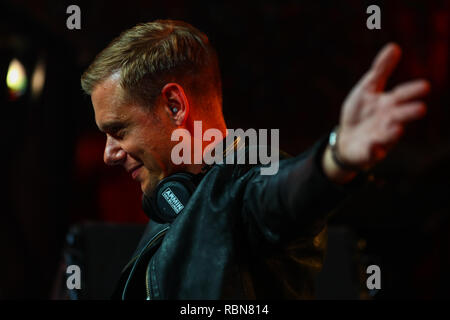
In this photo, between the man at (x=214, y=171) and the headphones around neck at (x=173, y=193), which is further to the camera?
the headphones around neck at (x=173, y=193)

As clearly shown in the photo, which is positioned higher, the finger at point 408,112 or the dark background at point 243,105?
the dark background at point 243,105

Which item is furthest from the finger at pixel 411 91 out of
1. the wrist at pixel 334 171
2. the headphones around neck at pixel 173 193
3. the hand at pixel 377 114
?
the headphones around neck at pixel 173 193

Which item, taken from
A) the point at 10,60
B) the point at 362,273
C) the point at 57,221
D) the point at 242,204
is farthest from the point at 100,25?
the point at 242,204

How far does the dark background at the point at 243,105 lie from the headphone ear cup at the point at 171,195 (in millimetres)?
2413

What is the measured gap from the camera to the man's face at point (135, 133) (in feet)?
3.61

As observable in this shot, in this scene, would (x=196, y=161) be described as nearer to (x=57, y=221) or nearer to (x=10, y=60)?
(x=10, y=60)

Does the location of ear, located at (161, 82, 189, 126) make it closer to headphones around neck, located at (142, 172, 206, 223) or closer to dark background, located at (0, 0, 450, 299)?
headphones around neck, located at (142, 172, 206, 223)

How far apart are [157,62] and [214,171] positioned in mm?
301

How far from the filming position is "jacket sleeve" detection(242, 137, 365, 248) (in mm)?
753

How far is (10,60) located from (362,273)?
2571 mm

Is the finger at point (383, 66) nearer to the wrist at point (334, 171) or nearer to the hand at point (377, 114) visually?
the hand at point (377, 114)

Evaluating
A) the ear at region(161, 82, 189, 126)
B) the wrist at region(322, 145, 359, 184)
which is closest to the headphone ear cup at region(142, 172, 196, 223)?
the ear at region(161, 82, 189, 126)

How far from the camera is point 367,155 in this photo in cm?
69

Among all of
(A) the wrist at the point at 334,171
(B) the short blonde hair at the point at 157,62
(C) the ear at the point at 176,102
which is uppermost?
(B) the short blonde hair at the point at 157,62
